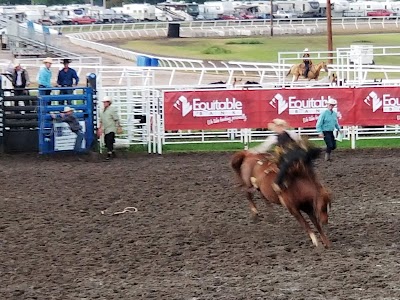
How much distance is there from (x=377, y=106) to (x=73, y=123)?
21.8 feet

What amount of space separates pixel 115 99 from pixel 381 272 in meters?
13.1

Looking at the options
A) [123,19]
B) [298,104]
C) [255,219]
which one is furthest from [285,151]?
[123,19]

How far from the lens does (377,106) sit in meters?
20.6

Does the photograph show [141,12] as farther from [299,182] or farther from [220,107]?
[299,182]

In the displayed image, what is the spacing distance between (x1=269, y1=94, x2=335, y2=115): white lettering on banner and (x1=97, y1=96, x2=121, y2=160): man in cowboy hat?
3.52 m

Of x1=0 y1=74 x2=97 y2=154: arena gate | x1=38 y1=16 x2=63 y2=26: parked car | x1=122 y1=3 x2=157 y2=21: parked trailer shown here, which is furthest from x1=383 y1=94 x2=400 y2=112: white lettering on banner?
x1=122 y1=3 x2=157 y2=21: parked trailer

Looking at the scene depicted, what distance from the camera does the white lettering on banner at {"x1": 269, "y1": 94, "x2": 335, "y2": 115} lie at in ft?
67.4

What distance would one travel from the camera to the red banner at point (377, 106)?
20.5m

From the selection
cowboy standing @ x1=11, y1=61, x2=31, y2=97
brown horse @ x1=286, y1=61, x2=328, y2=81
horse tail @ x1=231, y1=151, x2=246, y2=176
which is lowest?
horse tail @ x1=231, y1=151, x2=246, y2=176

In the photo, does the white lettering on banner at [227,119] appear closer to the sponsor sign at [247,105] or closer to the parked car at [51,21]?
the sponsor sign at [247,105]

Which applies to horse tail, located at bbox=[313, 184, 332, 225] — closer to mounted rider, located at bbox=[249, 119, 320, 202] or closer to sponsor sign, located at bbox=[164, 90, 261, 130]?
mounted rider, located at bbox=[249, 119, 320, 202]

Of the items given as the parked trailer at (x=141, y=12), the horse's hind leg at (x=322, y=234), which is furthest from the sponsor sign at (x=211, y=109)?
the parked trailer at (x=141, y=12)

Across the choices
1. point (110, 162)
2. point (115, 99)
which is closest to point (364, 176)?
point (110, 162)

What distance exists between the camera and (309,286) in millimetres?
8125
